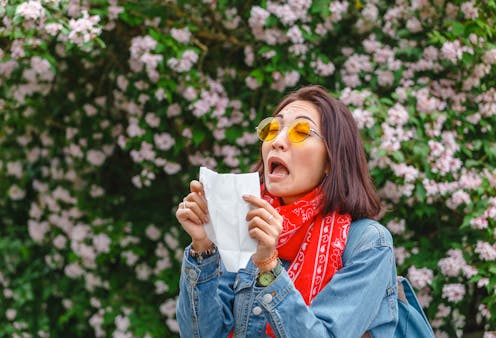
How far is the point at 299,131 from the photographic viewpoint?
198cm

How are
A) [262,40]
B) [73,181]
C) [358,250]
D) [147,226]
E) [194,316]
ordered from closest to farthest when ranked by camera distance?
1. [358,250]
2. [194,316]
3. [262,40]
4. [147,226]
5. [73,181]

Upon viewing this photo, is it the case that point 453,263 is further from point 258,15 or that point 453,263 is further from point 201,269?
point 201,269

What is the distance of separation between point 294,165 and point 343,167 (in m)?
0.14

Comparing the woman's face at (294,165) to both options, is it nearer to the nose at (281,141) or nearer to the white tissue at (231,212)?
the nose at (281,141)

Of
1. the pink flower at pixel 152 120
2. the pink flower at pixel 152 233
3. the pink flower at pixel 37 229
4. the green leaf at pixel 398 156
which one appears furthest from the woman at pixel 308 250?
the pink flower at pixel 37 229

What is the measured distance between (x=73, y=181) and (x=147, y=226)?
26.5 inches

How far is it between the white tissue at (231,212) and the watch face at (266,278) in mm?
52

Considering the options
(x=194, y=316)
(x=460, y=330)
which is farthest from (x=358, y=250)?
(x=460, y=330)

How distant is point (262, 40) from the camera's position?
3934mm

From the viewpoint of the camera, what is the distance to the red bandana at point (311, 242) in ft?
6.10

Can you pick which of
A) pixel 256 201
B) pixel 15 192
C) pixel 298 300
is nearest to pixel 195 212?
pixel 256 201

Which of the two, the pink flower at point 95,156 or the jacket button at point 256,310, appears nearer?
the jacket button at point 256,310

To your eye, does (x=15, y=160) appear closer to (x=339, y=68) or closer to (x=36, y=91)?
(x=36, y=91)

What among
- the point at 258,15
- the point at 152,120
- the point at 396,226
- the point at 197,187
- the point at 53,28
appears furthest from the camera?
the point at 152,120
